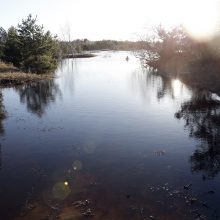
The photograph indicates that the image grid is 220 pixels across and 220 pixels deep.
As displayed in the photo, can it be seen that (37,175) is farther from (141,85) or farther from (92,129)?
(141,85)

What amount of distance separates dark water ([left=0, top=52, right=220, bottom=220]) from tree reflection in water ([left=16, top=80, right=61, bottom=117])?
19.9 inches

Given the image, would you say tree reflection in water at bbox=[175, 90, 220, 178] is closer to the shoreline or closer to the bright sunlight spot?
the bright sunlight spot

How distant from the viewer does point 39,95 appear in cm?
4775

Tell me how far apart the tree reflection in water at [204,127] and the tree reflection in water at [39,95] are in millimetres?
15810

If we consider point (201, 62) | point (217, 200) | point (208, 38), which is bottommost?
point (217, 200)

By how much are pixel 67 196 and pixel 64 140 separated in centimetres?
945

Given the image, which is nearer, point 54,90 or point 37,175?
point 37,175

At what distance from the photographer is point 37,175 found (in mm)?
20297

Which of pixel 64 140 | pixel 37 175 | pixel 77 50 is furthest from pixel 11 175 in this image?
pixel 77 50

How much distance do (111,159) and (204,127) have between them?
11.4 metres

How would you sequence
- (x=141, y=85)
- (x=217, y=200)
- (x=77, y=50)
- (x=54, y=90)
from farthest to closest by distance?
(x=77, y=50) < (x=141, y=85) < (x=54, y=90) < (x=217, y=200)

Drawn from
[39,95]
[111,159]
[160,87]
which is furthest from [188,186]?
[160,87]

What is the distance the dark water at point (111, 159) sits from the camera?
54.5 ft

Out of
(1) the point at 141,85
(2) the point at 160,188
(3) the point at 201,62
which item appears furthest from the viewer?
(3) the point at 201,62
